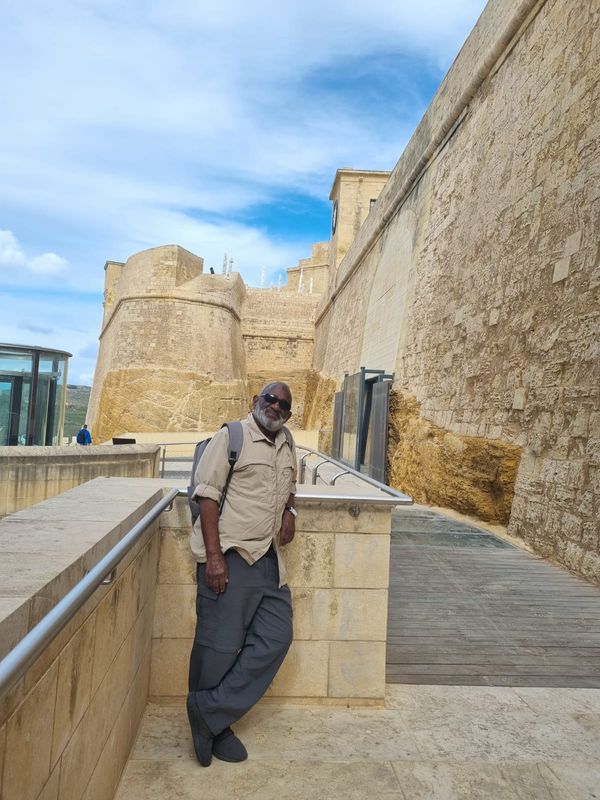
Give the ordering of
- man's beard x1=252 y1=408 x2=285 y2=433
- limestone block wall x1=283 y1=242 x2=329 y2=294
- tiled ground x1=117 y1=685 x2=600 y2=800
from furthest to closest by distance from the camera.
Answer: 1. limestone block wall x1=283 y1=242 x2=329 y2=294
2. man's beard x1=252 y1=408 x2=285 y2=433
3. tiled ground x1=117 y1=685 x2=600 y2=800

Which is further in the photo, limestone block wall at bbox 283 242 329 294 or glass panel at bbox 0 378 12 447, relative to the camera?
limestone block wall at bbox 283 242 329 294

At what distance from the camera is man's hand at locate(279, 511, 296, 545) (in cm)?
256

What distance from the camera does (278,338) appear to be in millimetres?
30656

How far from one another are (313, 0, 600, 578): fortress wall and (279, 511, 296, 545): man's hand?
351 cm

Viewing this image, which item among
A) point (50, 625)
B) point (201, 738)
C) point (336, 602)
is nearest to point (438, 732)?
point (336, 602)

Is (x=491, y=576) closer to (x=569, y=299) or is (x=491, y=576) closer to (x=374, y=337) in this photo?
(x=569, y=299)

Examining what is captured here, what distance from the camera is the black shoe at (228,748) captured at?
91.0 inches

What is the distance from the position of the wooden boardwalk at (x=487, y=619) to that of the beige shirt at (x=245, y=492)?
1.30 metres

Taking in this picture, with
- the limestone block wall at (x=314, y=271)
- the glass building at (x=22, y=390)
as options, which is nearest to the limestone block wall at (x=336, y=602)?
the glass building at (x=22, y=390)

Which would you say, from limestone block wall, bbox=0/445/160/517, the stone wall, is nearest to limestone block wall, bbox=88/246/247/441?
the stone wall

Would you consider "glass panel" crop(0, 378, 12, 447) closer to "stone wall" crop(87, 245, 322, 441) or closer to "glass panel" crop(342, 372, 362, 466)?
"glass panel" crop(342, 372, 362, 466)

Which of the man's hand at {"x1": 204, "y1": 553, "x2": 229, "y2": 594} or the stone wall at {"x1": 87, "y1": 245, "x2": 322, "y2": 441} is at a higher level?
the stone wall at {"x1": 87, "y1": 245, "x2": 322, "y2": 441}

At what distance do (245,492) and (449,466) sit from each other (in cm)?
651

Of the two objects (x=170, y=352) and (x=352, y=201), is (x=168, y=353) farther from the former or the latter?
(x=352, y=201)
